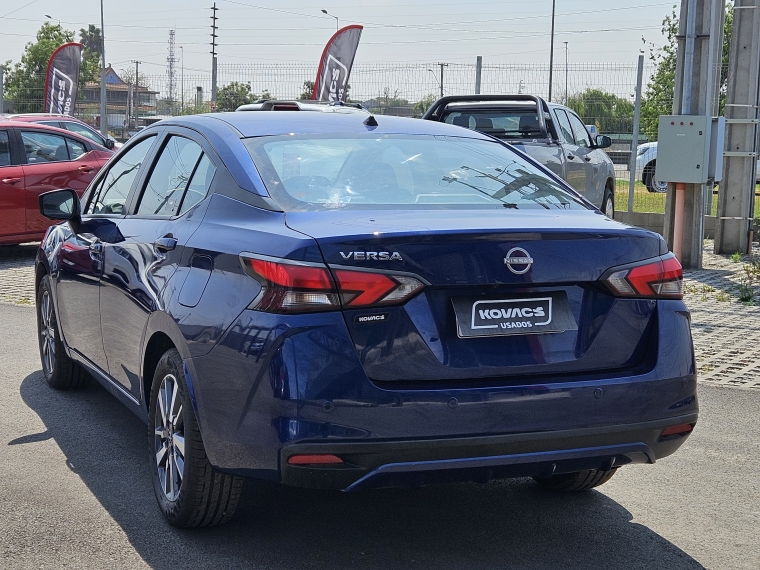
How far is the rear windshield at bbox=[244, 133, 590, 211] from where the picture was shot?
4.03 meters

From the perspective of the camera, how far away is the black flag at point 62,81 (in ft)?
98.0

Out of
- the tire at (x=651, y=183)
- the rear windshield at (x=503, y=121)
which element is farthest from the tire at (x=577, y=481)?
the tire at (x=651, y=183)

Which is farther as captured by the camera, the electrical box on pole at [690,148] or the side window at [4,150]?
the side window at [4,150]

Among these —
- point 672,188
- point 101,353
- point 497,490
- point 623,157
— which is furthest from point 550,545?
point 623,157

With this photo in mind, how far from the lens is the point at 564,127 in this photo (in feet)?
46.2

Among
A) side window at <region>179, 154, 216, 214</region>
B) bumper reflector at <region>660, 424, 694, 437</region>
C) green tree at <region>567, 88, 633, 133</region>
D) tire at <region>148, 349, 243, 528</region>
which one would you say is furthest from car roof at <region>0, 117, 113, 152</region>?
bumper reflector at <region>660, 424, 694, 437</region>

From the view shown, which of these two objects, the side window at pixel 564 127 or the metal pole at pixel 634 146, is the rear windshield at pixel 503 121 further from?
the metal pole at pixel 634 146

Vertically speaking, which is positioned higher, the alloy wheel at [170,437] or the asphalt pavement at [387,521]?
the alloy wheel at [170,437]

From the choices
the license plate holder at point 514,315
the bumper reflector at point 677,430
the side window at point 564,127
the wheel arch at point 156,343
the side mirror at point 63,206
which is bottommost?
the bumper reflector at point 677,430

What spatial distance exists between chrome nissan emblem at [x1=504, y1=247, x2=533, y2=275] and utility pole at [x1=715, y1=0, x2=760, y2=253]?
11.3 metres

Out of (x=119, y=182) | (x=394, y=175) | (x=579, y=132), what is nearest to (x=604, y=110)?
(x=579, y=132)

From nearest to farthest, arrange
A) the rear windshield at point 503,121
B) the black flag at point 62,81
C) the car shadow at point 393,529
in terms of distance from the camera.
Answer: the car shadow at point 393,529, the rear windshield at point 503,121, the black flag at point 62,81

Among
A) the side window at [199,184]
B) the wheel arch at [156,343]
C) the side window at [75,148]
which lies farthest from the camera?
the side window at [75,148]

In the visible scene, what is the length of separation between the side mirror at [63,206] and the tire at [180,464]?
1.72 m
